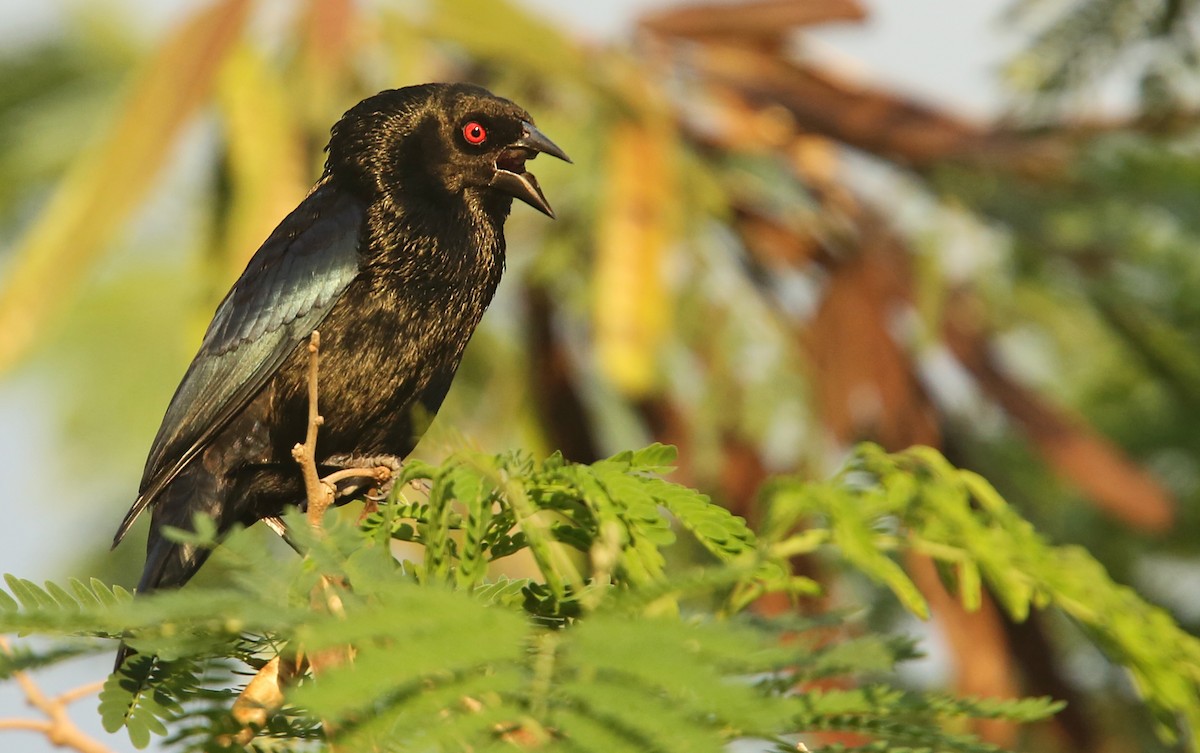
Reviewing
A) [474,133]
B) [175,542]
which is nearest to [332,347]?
[175,542]

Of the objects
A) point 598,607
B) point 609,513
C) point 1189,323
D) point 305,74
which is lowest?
point 598,607

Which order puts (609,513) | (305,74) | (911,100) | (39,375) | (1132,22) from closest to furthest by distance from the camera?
1. (609,513)
2. (1132,22)
3. (305,74)
4. (911,100)
5. (39,375)

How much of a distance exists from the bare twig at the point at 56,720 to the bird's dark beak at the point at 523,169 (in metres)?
2.38

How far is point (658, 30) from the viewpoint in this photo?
7875 mm

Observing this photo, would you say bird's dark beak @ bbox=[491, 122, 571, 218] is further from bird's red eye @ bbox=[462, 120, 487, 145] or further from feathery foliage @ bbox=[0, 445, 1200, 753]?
feathery foliage @ bbox=[0, 445, 1200, 753]

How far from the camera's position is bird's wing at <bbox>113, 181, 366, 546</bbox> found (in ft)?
12.9

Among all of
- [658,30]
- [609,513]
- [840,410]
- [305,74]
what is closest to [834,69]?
[658,30]

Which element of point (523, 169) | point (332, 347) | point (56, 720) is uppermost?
point (523, 169)

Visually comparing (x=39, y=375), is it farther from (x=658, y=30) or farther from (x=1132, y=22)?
(x=1132, y=22)

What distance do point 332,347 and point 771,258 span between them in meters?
4.69

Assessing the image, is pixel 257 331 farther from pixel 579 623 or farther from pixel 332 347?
pixel 579 623

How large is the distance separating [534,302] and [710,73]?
1.58m

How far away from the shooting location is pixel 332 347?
4027 millimetres

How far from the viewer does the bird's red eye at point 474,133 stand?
14.6ft
